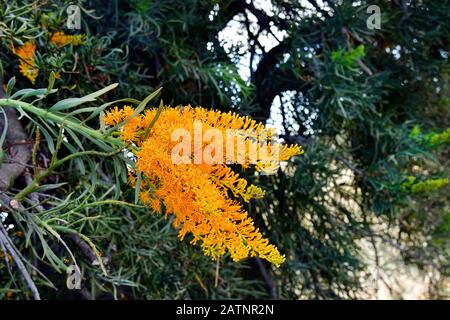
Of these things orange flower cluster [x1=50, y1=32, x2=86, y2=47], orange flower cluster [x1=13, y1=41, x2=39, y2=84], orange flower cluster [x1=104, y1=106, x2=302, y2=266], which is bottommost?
orange flower cluster [x1=104, y1=106, x2=302, y2=266]

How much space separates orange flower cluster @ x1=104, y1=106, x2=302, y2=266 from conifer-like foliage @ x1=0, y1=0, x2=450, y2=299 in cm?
60

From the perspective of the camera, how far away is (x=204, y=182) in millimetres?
859

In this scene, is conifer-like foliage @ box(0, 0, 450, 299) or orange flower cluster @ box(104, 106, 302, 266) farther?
conifer-like foliage @ box(0, 0, 450, 299)

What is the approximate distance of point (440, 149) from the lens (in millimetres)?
2623

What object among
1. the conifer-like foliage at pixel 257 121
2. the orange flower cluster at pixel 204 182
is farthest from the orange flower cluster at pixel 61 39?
the orange flower cluster at pixel 204 182

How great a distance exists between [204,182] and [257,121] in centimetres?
146

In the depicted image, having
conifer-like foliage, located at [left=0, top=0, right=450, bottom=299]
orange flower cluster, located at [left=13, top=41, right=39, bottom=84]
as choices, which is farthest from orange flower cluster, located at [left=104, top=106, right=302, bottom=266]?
orange flower cluster, located at [left=13, top=41, right=39, bottom=84]

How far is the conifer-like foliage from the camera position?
1749mm

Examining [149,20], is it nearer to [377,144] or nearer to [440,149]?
[377,144]

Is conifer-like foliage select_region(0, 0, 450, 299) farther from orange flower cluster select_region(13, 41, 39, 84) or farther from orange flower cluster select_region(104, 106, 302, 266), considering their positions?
orange flower cluster select_region(104, 106, 302, 266)

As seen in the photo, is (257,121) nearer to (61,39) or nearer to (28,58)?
(61,39)

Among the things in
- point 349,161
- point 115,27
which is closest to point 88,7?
point 115,27

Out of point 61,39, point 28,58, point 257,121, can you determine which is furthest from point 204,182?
point 257,121
